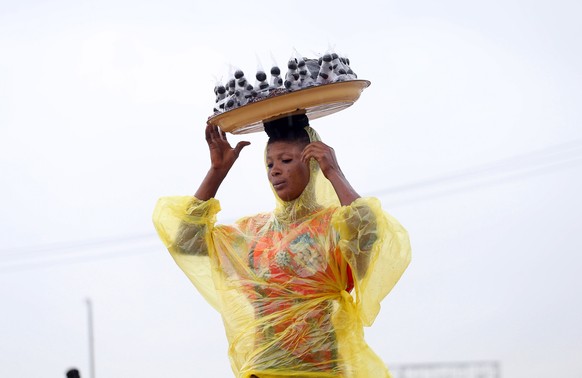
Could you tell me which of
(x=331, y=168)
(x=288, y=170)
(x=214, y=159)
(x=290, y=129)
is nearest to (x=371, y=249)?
(x=331, y=168)

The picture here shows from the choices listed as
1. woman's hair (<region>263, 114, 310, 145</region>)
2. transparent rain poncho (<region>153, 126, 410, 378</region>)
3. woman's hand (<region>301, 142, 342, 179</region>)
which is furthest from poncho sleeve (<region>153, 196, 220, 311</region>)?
woman's hand (<region>301, 142, 342, 179</region>)

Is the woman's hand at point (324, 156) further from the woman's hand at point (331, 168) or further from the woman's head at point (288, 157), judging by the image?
the woman's head at point (288, 157)

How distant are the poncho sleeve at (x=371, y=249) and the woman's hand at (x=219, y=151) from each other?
2.31 ft

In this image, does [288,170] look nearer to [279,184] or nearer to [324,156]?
[279,184]

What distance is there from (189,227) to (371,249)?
0.96m

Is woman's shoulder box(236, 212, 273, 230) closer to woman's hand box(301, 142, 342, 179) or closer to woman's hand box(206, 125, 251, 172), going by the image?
woman's hand box(206, 125, 251, 172)

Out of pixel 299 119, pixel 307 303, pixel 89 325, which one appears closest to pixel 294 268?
pixel 307 303

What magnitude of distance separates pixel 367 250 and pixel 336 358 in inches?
20.5

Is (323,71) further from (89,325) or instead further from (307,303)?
(89,325)

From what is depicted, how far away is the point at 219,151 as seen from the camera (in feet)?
28.1

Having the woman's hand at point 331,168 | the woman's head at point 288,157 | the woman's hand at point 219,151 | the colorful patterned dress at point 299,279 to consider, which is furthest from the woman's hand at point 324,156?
the woman's hand at point 219,151

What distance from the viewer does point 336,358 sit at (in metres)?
8.24

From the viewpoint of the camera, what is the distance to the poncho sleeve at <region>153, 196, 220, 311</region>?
859cm

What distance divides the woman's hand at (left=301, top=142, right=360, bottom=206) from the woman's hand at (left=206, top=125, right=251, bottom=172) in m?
0.44
